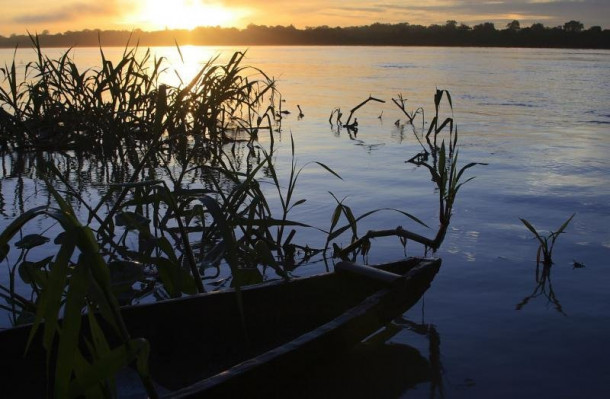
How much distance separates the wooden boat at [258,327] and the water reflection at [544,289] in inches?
28.0

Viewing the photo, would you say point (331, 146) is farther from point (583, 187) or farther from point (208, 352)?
point (208, 352)

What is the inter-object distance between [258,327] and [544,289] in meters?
1.64

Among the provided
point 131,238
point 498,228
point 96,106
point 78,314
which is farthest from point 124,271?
point 96,106

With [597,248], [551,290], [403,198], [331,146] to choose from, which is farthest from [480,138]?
[551,290]

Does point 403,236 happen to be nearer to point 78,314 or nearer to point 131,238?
point 131,238

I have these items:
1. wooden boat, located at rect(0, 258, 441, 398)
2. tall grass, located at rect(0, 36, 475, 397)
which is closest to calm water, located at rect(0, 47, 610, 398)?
wooden boat, located at rect(0, 258, 441, 398)

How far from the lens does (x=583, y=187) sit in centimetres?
591

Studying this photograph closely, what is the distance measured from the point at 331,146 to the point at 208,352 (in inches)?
233

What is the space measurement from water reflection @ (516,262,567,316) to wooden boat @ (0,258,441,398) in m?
0.71

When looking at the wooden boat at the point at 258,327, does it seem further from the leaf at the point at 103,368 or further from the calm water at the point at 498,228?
the leaf at the point at 103,368

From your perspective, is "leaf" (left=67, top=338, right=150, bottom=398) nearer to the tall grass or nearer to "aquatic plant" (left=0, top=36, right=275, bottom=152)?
the tall grass

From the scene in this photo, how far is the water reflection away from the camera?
3.42 meters

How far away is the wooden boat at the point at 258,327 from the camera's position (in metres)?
2.35

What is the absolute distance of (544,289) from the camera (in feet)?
11.8
